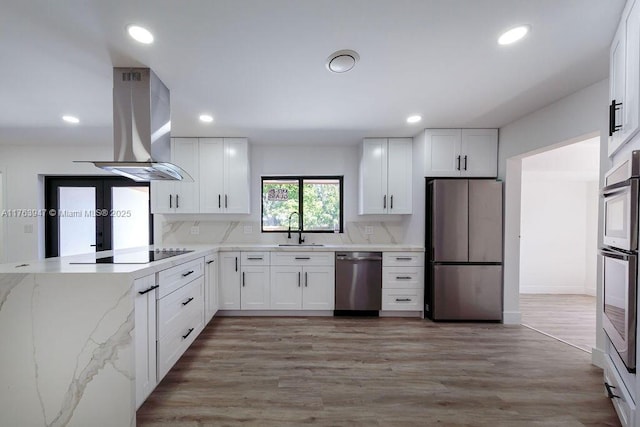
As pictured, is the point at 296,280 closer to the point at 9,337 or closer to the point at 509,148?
the point at 9,337

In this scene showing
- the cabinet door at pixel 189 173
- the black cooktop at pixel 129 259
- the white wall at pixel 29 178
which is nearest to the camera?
the black cooktop at pixel 129 259

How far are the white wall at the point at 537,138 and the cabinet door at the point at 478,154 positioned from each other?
9 cm

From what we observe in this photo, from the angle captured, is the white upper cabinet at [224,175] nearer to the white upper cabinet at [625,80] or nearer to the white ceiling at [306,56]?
the white ceiling at [306,56]

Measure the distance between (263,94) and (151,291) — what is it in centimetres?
180

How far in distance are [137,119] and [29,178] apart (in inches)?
136

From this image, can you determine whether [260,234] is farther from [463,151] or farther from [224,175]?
[463,151]

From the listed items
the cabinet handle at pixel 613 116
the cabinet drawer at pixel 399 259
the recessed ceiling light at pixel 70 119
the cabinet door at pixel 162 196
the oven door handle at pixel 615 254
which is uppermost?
the recessed ceiling light at pixel 70 119

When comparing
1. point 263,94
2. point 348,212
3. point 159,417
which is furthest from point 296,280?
point 263,94

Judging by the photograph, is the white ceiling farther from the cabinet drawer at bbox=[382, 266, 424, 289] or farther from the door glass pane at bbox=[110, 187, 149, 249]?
the cabinet drawer at bbox=[382, 266, 424, 289]

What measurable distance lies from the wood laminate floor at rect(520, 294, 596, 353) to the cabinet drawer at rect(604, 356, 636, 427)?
1.02 metres

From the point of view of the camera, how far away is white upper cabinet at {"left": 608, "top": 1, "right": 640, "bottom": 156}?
1.34m

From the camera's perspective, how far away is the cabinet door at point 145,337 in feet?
5.23

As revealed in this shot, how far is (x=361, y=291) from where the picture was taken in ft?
11.2

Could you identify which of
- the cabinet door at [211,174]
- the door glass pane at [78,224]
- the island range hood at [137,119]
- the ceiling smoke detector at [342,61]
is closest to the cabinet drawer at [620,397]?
the ceiling smoke detector at [342,61]
